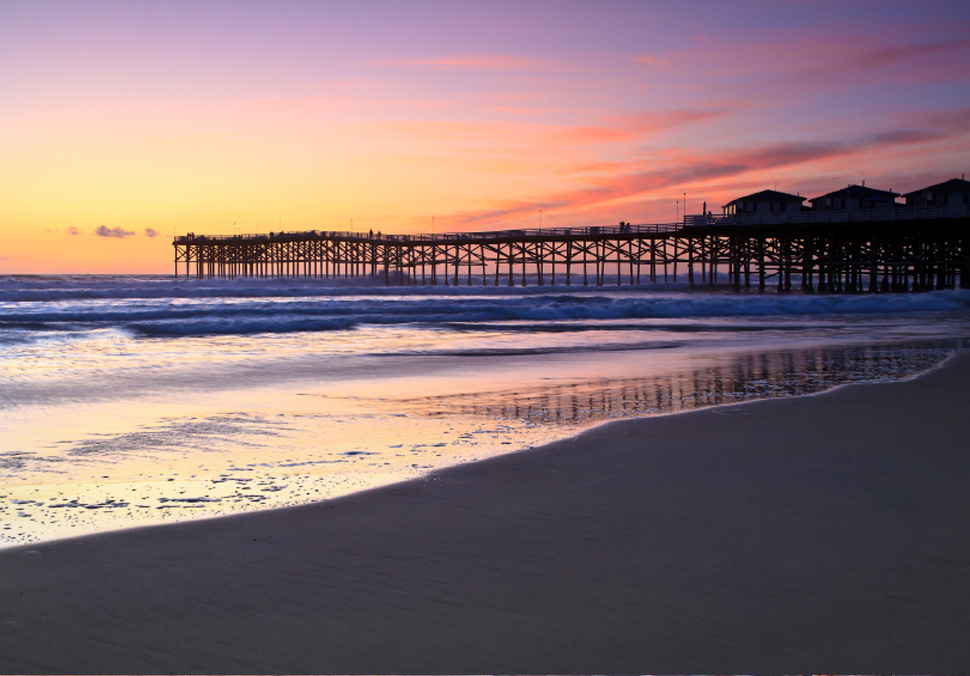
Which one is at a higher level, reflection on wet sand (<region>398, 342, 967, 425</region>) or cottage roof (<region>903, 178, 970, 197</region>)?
cottage roof (<region>903, 178, 970, 197</region>)

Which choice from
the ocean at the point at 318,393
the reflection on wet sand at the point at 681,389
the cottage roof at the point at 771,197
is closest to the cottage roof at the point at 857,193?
the cottage roof at the point at 771,197

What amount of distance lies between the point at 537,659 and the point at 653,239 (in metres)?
49.9

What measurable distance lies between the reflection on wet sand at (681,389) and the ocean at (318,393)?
0.13ft

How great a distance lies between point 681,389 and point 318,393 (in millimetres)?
3906

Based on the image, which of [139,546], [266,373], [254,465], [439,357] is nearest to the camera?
[139,546]

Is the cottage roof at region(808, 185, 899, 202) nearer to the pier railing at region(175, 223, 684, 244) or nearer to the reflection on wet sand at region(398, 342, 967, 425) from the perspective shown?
the pier railing at region(175, 223, 684, 244)

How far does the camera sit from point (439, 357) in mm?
12219

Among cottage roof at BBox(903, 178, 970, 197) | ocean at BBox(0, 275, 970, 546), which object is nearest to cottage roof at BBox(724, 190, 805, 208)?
cottage roof at BBox(903, 178, 970, 197)

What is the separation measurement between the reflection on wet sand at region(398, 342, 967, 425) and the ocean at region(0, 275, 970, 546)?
0.13 ft

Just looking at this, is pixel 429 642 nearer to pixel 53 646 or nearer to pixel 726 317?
pixel 53 646

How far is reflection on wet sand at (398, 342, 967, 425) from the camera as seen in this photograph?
22.9ft

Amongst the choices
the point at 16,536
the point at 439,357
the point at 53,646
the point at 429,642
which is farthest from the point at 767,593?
the point at 439,357

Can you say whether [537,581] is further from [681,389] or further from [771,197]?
[771,197]

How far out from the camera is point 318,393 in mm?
8305
